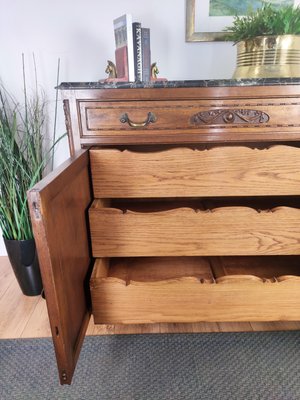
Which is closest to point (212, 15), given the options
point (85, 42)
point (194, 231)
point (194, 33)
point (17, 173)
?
point (194, 33)

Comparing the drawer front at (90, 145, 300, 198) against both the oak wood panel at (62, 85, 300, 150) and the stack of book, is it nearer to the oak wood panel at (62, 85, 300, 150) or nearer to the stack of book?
the oak wood panel at (62, 85, 300, 150)

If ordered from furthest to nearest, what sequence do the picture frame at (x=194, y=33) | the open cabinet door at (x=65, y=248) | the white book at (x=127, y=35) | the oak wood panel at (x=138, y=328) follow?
the picture frame at (x=194, y=33) < the oak wood panel at (x=138, y=328) < the white book at (x=127, y=35) < the open cabinet door at (x=65, y=248)

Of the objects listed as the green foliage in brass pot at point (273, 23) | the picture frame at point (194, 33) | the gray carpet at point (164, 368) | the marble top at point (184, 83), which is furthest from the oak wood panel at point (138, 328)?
the picture frame at point (194, 33)

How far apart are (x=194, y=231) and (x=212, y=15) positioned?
34.1 inches

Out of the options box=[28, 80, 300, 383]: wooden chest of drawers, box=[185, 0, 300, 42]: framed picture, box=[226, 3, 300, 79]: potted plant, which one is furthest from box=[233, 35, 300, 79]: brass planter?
box=[185, 0, 300, 42]: framed picture

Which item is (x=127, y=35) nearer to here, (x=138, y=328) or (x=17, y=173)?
(x=17, y=173)

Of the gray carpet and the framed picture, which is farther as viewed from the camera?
the framed picture

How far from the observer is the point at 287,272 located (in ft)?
2.97

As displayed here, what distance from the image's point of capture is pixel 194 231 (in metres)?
0.73

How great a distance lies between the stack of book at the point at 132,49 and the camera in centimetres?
80

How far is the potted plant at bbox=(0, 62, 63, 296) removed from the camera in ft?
3.18

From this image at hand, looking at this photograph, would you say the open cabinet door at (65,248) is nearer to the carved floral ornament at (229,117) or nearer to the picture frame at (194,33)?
the carved floral ornament at (229,117)

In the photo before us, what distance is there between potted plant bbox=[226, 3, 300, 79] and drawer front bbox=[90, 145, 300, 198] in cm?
24

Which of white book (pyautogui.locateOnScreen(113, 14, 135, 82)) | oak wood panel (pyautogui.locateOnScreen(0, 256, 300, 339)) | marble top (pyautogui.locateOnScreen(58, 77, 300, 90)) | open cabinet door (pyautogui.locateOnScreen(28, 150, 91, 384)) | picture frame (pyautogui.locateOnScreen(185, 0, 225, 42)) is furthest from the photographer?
picture frame (pyautogui.locateOnScreen(185, 0, 225, 42))
